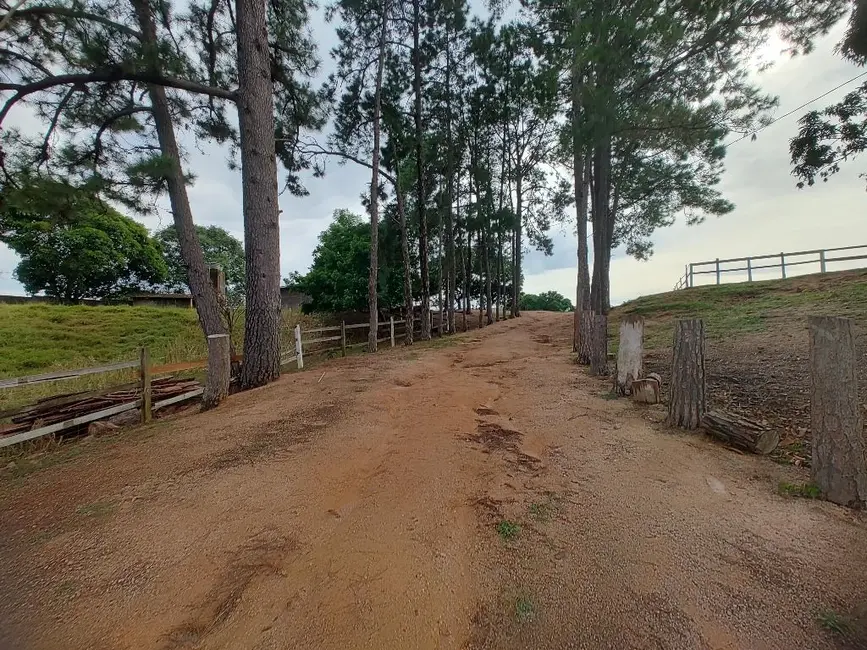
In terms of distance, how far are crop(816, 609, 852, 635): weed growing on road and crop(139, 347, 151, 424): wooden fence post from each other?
598 centimetres

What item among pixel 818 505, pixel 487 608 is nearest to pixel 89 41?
pixel 487 608

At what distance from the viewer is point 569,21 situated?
25.0ft

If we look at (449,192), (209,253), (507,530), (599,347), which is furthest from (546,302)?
(507,530)

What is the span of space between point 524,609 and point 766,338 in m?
7.42

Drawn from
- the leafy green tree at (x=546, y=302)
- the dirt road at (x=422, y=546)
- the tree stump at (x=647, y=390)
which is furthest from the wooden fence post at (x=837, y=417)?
the leafy green tree at (x=546, y=302)

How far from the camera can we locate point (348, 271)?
626 inches

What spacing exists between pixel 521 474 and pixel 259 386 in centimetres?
463

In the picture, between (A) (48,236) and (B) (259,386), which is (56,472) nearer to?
(B) (259,386)

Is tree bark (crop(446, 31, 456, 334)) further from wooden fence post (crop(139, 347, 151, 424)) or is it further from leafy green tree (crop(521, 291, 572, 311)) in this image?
leafy green tree (crop(521, 291, 572, 311))

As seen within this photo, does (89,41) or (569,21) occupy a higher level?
(569,21)

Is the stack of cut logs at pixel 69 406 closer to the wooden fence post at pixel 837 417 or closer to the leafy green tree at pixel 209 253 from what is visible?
the wooden fence post at pixel 837 417

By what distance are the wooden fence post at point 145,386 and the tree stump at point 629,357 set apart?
5962mm

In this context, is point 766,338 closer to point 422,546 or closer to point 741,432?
point 741,432

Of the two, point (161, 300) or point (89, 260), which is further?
point (161, 300)
